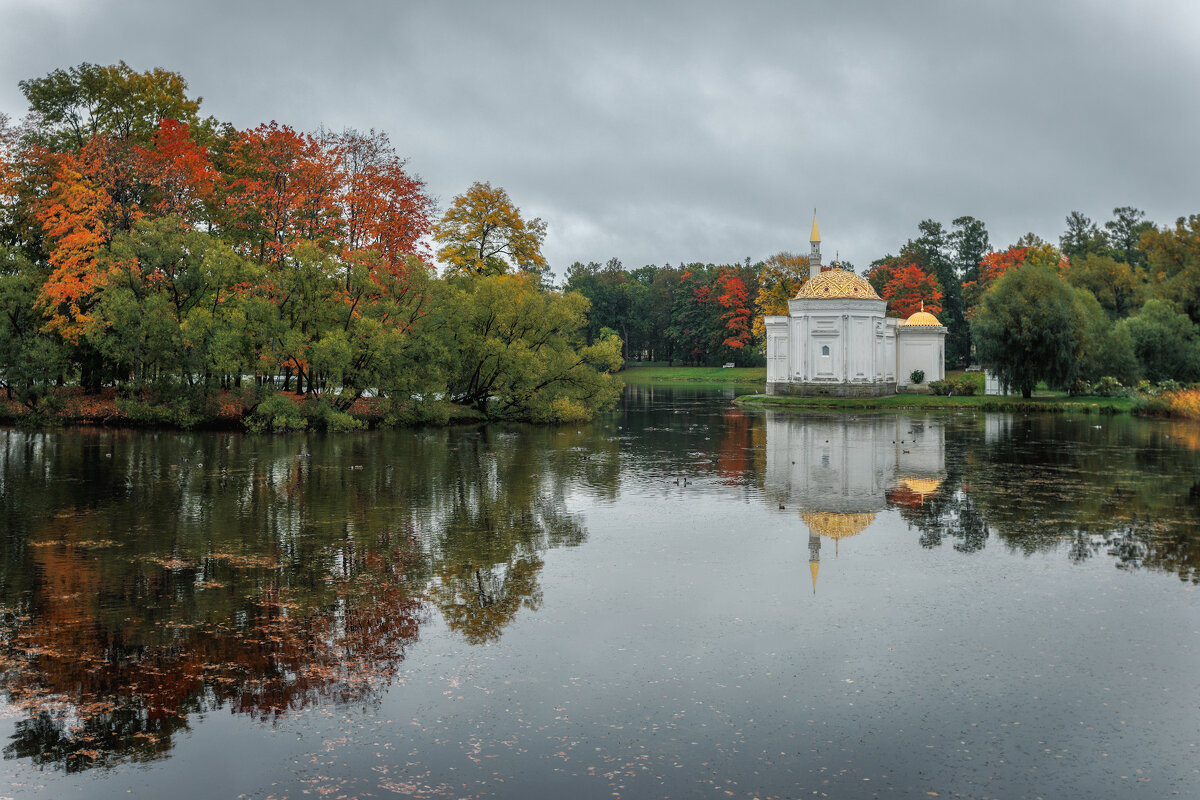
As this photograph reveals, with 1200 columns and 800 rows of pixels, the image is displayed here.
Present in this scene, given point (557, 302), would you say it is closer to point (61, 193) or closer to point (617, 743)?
point (61, 193)

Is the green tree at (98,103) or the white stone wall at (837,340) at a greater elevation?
the green tree at (98,103)

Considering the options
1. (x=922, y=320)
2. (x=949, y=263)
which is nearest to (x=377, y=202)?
(x=922, y=320)

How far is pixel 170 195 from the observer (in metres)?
39.5

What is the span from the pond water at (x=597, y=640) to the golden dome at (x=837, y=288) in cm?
4308

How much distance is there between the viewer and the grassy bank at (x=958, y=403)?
1971 inches

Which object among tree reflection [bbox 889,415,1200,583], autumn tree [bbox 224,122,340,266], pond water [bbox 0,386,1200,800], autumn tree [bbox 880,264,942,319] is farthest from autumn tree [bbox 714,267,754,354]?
pond water [bbox 0,386,1200,800]

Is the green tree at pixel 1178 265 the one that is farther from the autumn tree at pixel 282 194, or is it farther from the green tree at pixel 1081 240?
the autumn tree at pixel 282 194


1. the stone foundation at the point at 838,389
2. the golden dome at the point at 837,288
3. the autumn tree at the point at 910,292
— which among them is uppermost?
the autumn tree at the point at 910,292

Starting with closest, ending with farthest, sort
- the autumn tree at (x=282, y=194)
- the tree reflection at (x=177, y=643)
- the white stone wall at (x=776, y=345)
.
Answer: the tree reflection at (x=177, y=643) → the autumn tree at (x=282, y=194) → the white stone wall at (x=776, y=345)

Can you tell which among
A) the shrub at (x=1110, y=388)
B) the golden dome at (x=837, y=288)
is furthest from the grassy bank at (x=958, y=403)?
the golden dome at (x=837, y=288)

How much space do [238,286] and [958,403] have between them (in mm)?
39682

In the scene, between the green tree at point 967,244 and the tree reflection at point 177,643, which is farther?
the green tree at point 967,244

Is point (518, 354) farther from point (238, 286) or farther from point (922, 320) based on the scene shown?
point (922, 320)

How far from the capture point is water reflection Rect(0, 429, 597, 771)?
327 inches
